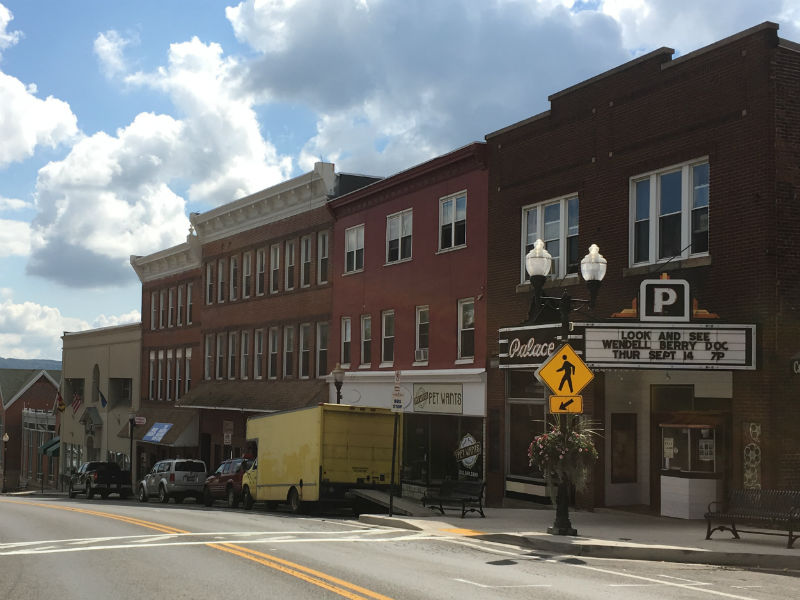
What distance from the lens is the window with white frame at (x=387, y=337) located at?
35.0m

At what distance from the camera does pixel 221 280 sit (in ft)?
165

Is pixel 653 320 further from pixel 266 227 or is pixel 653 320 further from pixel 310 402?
pixel 266 227

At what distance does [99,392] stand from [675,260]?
4822 centimetres

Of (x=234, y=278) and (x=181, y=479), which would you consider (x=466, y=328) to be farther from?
(x=234, y=278)

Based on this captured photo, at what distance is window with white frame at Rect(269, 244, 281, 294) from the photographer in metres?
44.6

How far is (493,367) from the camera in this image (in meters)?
28.3

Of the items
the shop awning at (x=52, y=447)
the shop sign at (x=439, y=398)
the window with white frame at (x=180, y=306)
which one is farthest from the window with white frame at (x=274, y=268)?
the shop awning at (x=52, y=447)

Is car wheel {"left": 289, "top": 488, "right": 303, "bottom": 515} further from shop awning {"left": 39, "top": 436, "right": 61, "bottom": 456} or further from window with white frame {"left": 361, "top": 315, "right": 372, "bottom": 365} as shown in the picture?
shop awning {"left": 39, "top": 436, "right": 61, "bottom": 456}

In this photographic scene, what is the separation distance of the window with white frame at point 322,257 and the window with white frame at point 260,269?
566cm

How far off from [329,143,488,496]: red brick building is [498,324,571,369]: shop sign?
2798 millimetres

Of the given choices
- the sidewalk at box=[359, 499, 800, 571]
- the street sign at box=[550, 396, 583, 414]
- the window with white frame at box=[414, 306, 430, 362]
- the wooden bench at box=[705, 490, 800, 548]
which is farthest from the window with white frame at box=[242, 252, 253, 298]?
the wooden bench at box=[705, 490, 800, 548]

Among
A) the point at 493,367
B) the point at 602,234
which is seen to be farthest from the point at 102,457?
the point at 602,234

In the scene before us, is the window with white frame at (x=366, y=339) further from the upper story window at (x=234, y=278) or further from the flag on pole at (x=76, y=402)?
the flag on pole at (x=76, y=402)

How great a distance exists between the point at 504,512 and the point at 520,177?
8811mm
